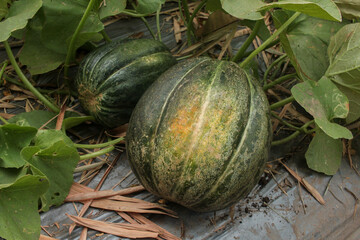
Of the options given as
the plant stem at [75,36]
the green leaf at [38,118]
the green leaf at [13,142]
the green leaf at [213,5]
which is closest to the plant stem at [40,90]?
the plant stem at [75,36]

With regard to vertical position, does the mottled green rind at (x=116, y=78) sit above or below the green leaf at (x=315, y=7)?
below

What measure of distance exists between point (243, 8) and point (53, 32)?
0.86 meters

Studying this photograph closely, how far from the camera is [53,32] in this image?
1.76m

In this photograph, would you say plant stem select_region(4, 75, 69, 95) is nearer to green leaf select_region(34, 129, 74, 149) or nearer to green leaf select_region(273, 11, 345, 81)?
green leaf select_region(34, 129, 74, 149)

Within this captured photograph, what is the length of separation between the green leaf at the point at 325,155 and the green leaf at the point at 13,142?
43.5 inches

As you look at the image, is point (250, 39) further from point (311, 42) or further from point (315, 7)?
point (315, 7)

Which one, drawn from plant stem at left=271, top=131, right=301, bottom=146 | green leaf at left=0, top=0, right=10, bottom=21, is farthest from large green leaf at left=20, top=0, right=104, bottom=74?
plant stem at left=271, top=131, right=301, bottom=146

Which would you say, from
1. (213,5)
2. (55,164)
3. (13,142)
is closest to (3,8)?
(13,142)

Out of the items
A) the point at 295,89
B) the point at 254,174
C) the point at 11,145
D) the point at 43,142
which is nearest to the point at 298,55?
the point at 295,89

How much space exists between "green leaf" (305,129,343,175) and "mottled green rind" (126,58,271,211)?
1.14 feet

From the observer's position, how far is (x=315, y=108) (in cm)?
145

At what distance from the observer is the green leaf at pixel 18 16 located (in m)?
1.44

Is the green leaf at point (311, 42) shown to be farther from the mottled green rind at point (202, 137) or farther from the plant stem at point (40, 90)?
the plant stem at point (40, 90)

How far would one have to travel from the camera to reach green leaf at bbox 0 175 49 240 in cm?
128
